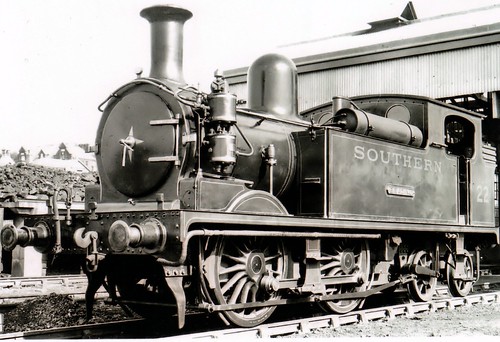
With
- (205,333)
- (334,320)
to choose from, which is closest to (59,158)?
(334,320)

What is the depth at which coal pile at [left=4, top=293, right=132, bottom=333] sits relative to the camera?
707 cm

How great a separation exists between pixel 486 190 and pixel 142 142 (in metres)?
6.39

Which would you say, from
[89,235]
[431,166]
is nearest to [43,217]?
[89,235]

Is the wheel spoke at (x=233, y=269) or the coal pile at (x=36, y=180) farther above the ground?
the coal pile at (x=36, y=180)

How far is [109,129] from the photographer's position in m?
6.34

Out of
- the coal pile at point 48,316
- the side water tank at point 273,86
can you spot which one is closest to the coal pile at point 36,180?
the coal pile at point 48,316

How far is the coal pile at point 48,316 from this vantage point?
707 centimetres

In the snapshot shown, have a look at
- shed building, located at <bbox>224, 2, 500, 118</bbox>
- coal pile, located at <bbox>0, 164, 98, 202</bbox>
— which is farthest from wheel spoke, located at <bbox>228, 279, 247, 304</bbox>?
coal pile, located at <bbox>0, 164, 98, 202</bbox>

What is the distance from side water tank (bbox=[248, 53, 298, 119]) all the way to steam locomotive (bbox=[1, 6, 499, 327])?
0.01 meters

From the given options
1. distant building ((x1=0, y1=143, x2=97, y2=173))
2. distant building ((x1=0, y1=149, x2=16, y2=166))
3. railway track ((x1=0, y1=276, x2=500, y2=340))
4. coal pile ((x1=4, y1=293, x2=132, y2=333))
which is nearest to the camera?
railway track ((x1=0, y1=276, x2=500, y2=340))

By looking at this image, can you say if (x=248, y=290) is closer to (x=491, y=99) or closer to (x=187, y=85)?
(x=187, y=85)

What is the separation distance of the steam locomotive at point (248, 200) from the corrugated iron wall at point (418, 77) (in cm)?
530

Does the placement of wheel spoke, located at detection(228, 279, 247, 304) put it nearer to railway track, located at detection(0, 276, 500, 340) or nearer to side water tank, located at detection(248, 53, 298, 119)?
railway track, located at detection(0, 276, 500, 340)

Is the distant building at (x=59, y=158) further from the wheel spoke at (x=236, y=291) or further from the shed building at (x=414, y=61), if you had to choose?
the wheel spoke at (x=236, y=291)
